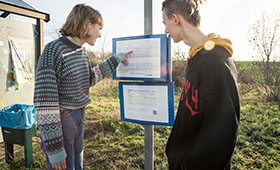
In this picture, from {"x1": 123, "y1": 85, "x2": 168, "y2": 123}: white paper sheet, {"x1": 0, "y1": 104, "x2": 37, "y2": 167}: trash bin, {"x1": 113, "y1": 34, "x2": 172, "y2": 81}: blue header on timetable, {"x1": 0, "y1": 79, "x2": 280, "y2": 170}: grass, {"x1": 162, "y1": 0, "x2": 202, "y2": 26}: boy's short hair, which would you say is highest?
{"x1": 162, "y1": 0, "x2": 202, "y2": 26}: boy's short hair

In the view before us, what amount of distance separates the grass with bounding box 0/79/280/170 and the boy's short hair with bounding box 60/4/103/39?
81.8 inches

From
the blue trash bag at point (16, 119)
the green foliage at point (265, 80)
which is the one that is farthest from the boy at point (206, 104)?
the green foliage at point (265, 80)

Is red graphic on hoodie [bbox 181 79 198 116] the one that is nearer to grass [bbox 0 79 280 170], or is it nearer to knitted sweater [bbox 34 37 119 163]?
knitted sweater [bbox 34 37 119 163]

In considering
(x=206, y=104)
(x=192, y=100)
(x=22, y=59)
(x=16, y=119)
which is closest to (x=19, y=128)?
(x=16, y=119)

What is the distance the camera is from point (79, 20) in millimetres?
1658

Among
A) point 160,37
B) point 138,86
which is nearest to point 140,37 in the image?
point 160,37

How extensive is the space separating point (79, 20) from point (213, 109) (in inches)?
48.0

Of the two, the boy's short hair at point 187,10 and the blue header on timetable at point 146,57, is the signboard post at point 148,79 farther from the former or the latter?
the boy's short hair at point 187,10

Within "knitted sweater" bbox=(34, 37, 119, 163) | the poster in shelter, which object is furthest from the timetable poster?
the poster in shelter

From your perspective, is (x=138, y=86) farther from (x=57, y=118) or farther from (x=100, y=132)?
(x=100, y=132)

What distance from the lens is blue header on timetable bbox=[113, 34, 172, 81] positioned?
6.61ft

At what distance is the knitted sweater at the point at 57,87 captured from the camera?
1.48 m

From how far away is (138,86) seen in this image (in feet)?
7.23

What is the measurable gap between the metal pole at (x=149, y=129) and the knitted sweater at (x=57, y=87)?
73cm
